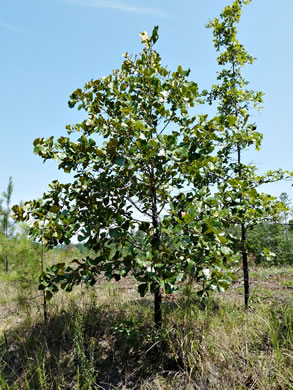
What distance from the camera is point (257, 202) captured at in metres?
3.49

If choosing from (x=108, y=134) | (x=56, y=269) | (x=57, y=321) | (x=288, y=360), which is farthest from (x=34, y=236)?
(x=288, y=360)

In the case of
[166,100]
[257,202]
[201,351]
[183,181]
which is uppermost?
[166,100]

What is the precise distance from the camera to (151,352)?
2.82 meters

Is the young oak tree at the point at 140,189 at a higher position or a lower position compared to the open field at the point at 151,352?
higher

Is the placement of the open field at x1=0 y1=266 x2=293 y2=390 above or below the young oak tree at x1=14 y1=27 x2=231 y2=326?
below

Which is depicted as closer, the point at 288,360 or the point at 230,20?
the point at 288,360

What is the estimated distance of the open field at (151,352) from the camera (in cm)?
234

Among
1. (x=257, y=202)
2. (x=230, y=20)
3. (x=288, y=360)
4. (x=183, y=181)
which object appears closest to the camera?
(x=288, y=360)

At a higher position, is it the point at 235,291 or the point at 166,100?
the point at 166,100

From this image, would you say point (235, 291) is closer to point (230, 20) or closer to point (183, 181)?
point (183, 181)

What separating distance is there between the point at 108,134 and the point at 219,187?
48.1 inches

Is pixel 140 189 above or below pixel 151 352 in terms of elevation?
above

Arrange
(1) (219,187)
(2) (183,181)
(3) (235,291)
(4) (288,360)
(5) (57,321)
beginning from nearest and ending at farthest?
(4) (288,360) → (1) (219,187) → (2) (183,181) → (5) (57,321) → (3) (235,291)

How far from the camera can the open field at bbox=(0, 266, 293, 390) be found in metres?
2.34
